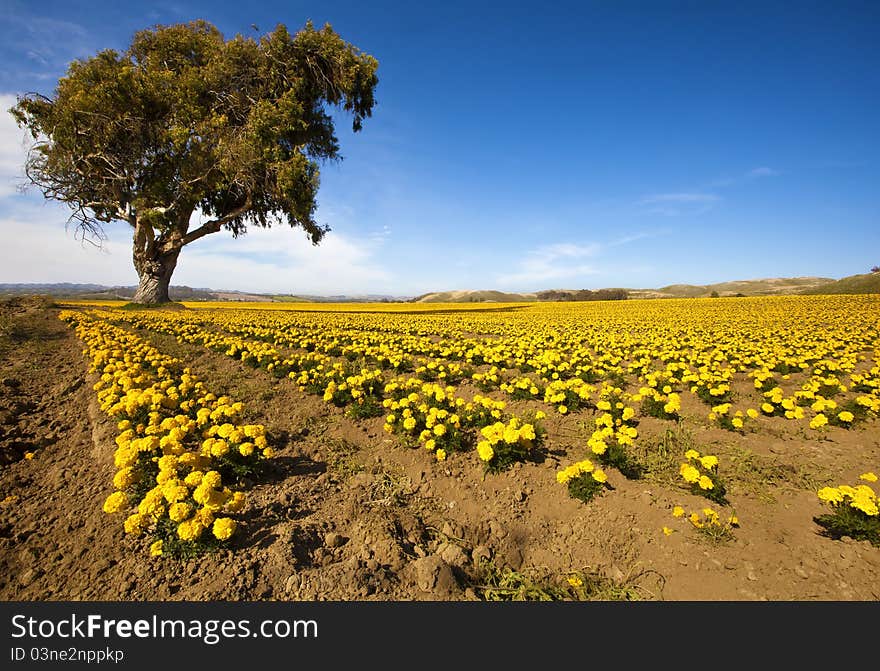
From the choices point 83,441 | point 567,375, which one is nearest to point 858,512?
point 567,375

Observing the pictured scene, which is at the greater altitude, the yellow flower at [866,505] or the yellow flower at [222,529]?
the yellow flower at [866,505]

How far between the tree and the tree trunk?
112 mm

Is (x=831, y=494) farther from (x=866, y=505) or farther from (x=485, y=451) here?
(x=485, y=451)

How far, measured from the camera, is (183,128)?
82.7 feet

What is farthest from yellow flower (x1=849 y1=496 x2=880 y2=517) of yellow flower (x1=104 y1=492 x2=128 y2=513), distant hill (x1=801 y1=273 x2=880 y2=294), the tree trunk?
distant hill (x1=801 y1=273 x2=880 y2=294)

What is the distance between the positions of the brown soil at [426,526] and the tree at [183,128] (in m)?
24.5

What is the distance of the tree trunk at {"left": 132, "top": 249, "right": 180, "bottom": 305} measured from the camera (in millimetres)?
31425

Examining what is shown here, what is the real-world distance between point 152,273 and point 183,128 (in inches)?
531

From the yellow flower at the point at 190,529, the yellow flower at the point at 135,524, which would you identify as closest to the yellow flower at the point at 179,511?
the yellow flower at the point at 190,529

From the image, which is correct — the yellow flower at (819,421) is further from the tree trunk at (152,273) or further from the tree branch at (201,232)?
the tree trunk at (152,273)

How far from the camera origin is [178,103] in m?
26.2

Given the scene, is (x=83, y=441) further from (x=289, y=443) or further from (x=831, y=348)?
(x=831, y=348)

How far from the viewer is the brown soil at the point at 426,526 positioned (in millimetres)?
3105

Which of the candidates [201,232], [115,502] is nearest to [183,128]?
[201,232]
